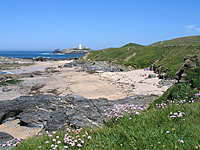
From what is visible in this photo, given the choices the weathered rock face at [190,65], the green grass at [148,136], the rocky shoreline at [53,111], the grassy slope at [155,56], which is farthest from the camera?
the grassy slope at [155,56]

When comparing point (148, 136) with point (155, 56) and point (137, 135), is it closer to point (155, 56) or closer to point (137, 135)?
point (137, 135)

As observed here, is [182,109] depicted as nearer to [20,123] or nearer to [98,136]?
[98,136]

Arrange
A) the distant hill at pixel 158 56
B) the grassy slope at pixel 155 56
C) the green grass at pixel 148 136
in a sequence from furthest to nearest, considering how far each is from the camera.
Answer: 1. the grassy slope at pixel 155 56
2. the distant hill at pixel 158 56
3. the green grass at pixel 148 136

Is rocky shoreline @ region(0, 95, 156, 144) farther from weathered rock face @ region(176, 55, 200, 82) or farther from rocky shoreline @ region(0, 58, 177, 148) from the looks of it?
weathered rock face @ region(176, 55, 200, 82)

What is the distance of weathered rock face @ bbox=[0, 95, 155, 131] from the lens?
726 cm

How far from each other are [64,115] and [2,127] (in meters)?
3.34

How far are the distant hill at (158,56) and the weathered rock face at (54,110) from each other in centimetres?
947

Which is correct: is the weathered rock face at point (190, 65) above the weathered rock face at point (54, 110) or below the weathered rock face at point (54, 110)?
above

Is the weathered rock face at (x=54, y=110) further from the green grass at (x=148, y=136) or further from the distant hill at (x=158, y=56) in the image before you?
the distant hill at (x=158, y=56)

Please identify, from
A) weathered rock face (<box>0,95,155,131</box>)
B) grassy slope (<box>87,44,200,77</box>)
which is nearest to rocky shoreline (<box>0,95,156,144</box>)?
weathered rock face (<box>0,95,155,131</box>)

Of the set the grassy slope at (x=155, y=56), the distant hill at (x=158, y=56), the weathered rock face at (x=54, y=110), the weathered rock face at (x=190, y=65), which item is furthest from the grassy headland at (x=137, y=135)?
the grassy slope at (x=155, y=56)

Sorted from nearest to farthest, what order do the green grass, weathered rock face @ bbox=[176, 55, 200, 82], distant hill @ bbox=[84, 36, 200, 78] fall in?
the green grass < weathered rock face @ bbox=[176, 55, 200, 82] < distant hill @ bbox=[84, 36, 200, 78]

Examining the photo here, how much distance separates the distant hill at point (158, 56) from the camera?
23.9m

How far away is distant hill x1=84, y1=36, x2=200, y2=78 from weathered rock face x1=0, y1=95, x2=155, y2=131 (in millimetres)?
9466
